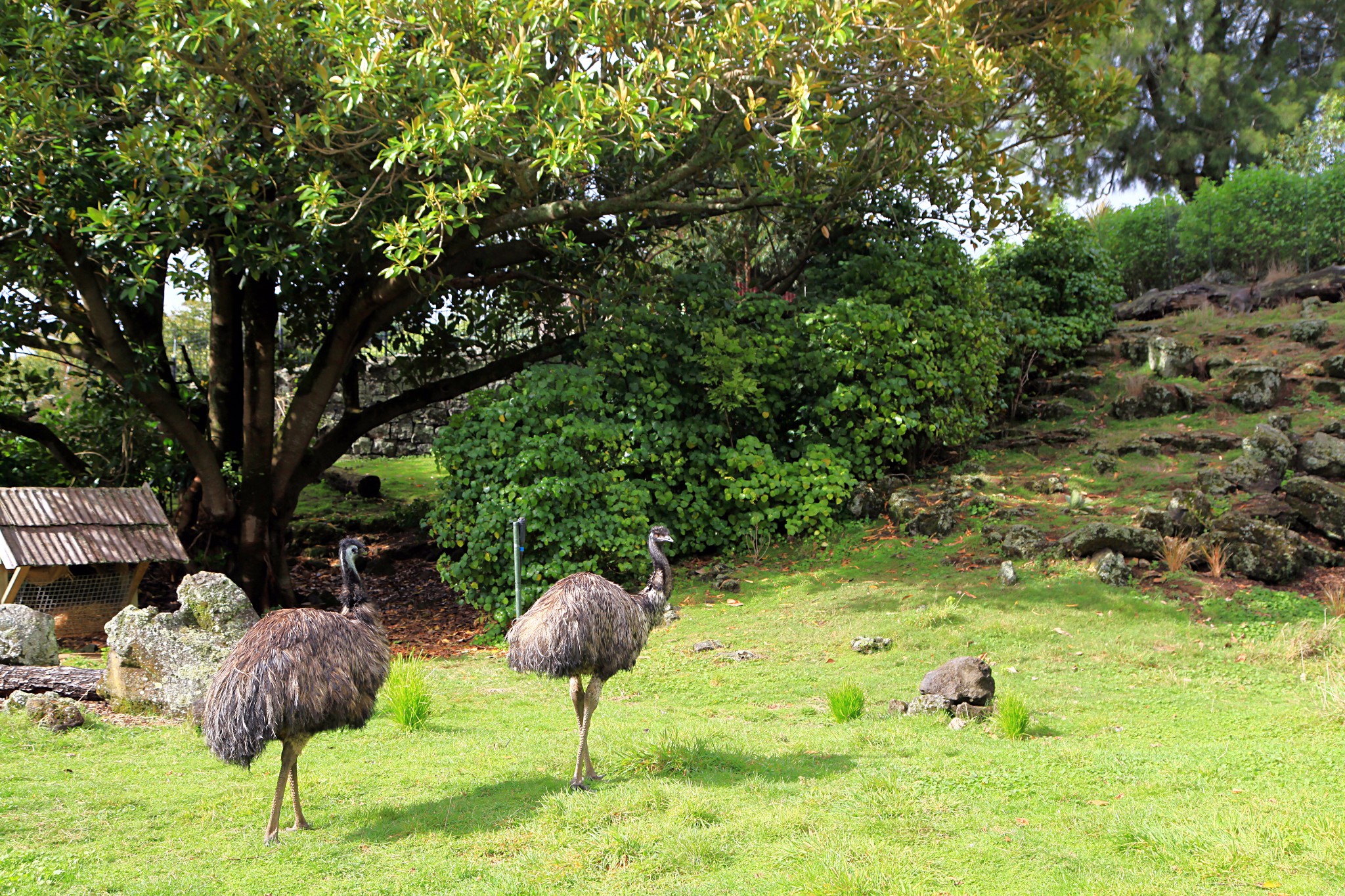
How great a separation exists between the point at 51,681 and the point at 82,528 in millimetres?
3243

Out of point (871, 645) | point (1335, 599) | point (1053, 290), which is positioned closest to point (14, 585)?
point (871, 645)

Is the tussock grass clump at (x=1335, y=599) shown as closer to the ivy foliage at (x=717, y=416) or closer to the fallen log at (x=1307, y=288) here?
the ivy foliage at (x=717, y=416)

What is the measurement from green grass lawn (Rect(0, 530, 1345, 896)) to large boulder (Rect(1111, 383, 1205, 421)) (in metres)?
7.19

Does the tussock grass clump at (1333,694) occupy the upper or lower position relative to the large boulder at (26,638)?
lower

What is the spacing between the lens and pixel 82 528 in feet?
37.6

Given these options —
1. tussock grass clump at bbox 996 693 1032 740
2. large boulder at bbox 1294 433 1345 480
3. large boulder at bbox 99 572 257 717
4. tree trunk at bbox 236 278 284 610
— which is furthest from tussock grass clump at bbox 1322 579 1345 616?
tree trunk at bbox 236 278 284 610

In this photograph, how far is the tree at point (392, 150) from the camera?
10.1 metres

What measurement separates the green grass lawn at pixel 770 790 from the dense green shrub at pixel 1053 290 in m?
8.60

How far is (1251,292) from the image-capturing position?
21.5 meters

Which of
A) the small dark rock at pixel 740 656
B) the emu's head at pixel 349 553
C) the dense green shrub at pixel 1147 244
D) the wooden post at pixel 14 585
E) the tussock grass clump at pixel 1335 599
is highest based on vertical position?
the dense green shrub at pixel 1147 244

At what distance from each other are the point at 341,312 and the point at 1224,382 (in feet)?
45.8

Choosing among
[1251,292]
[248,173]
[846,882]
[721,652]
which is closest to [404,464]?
[248,173]

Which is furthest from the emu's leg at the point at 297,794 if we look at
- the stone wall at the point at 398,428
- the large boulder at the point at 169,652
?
the stone wall at the point at 398,428

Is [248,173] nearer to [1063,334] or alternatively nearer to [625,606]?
[625,606]
